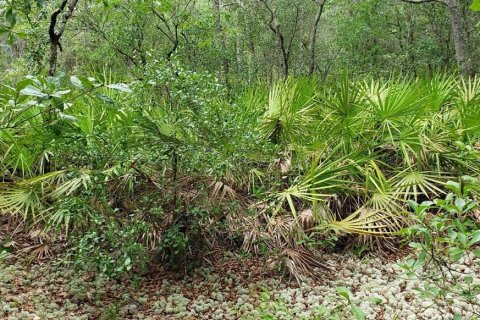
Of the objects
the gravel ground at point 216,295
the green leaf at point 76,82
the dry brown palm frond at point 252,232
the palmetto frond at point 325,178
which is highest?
the green leaf at point 76,82

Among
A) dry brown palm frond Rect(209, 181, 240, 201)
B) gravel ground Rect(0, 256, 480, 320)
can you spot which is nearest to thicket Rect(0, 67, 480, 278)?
dry brown palm frond Rect(209, 181, 240, 201)

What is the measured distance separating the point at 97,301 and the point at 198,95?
1.68 m

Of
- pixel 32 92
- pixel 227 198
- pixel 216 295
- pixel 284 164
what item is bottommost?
pixel 216 295

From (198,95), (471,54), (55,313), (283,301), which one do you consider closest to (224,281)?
(283,301)

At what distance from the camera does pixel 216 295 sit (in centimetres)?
322

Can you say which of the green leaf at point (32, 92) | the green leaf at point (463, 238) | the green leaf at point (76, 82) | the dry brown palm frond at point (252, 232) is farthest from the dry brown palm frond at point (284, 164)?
the green leaf at point (32, 92)

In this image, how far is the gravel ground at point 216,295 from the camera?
9.52ft

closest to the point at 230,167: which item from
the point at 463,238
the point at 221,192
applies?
the point at 221,192

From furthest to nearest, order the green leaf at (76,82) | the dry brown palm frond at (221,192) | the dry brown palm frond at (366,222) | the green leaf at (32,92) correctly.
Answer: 1. the dry brown palm frond at (366,222)
2. the dry brown palm frond at (221,192)
3. the green leaf at (76,82)
4. the green leaf at (32,92)

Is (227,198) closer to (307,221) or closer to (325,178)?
(307,221)

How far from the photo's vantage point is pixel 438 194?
4.01m

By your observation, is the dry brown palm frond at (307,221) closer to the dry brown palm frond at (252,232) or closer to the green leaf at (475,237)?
the dry brown palm frond at (252,232)

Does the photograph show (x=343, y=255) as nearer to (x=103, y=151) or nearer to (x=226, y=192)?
(x=226, y=192)

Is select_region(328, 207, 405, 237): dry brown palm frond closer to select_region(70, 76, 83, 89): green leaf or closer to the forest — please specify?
the forest
